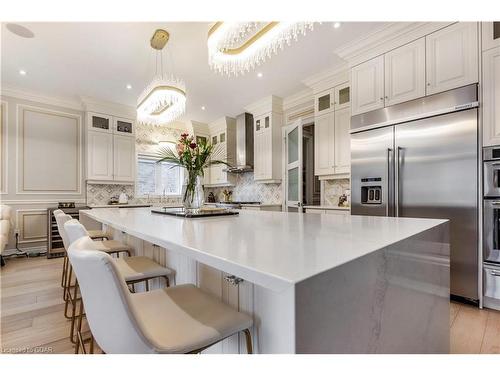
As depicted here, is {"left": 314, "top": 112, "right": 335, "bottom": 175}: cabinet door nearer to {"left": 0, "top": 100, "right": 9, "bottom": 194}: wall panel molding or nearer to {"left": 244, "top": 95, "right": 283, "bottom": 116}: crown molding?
{"left": 244, "top": 95, "right": 283, "bottom": 116}: crown molding

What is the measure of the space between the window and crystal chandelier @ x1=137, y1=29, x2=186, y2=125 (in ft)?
8.21

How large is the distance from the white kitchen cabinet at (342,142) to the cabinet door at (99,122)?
13.2 ft

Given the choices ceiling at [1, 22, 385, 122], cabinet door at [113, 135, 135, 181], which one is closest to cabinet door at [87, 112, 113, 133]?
cabinet door at [113, 135, 135, 181]

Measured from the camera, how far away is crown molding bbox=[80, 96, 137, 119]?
4578 mm

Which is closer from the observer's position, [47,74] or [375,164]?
[375,164]

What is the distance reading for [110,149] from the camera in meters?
4.81

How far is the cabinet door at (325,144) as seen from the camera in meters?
3.65

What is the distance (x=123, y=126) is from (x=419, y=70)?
4.79m

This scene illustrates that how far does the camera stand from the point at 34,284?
9.66 ft

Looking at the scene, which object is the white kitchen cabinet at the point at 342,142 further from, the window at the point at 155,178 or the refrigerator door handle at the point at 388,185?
the window at the point at 155,178

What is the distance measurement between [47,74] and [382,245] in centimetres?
477

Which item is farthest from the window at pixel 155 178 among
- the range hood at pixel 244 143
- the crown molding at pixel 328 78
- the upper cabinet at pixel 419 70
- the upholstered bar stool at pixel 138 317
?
the upholstered bar stool at pixel 138 317
